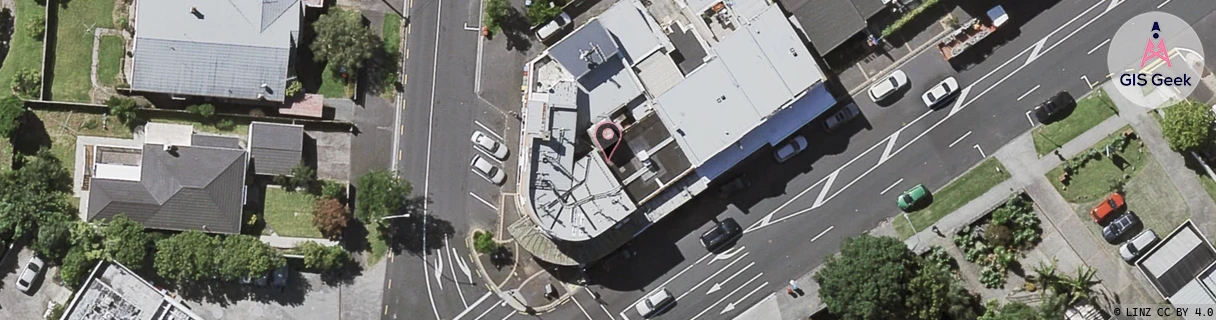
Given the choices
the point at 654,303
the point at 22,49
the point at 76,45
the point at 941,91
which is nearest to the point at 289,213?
the point at 76,45

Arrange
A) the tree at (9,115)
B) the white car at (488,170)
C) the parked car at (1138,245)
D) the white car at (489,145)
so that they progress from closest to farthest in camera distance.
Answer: the parked car at (1138,245) < the tree at (9,115) < the white car at (489,145) < the white car at (488,170)

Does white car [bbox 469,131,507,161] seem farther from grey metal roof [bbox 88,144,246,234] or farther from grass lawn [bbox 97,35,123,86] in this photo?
grass lawn [bbox 97,35,123,86]

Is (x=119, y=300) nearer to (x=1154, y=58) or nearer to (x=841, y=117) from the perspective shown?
(x=841, y=117)

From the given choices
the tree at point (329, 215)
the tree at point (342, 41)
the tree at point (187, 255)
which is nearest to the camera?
the tree at point (187, 255)

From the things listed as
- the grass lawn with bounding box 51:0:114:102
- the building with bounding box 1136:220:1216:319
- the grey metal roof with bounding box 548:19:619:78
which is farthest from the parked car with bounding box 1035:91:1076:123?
the grass lawn with bounding box 51:0:114:102

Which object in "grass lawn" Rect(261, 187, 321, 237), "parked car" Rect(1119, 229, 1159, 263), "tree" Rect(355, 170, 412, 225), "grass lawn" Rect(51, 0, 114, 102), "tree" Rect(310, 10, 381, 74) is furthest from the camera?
"grass lawn" Rect(51, 0, 114, 102)

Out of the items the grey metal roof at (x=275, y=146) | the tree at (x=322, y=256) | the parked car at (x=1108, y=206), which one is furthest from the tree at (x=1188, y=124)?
the grey metal roof at (x=275, y=146)

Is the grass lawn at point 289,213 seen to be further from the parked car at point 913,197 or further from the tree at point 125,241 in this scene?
the parked car at point 913,197
